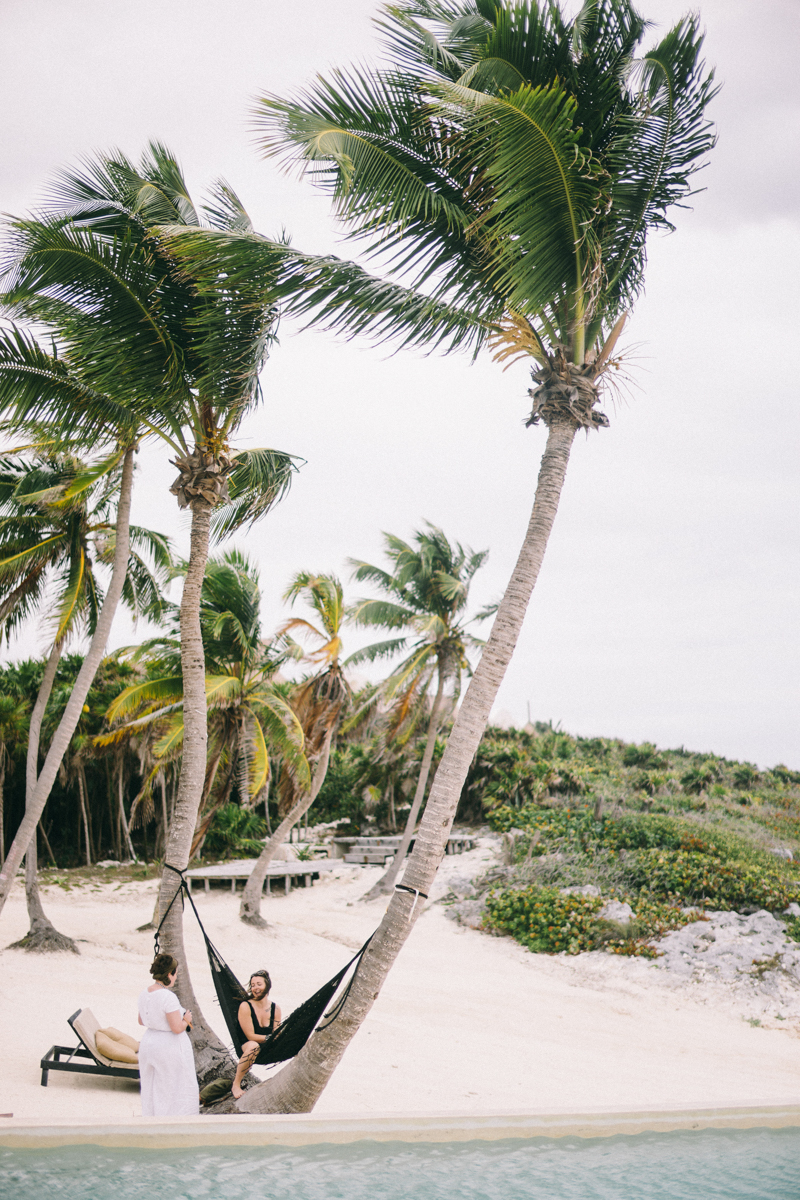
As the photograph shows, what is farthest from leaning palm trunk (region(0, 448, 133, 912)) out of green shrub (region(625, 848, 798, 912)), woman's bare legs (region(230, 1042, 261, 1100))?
green shrub (region(625, 848, 798, 912))

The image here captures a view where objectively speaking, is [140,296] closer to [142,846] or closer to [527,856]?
[527,856]

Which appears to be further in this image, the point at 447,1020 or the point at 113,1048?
the point at 447,1020

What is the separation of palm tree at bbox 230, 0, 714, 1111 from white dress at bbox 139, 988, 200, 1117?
64 centimetres

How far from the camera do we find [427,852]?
Result: 16.3 ft

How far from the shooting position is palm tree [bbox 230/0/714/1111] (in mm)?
4938

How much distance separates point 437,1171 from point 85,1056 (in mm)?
3594

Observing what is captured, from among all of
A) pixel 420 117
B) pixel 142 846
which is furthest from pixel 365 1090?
pixel 142 846

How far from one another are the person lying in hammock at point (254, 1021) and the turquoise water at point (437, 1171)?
6.67 feet

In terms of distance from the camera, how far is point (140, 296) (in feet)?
22.2

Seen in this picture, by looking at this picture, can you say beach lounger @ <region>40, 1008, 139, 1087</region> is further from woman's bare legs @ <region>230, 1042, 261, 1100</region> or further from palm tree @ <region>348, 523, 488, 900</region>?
palm tree @ <region>348, 523, 488, 900</region>

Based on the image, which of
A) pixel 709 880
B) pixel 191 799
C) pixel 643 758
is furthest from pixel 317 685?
pixel 643 758

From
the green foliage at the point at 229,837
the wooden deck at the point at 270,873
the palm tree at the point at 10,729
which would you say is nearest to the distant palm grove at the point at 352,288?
the wooden deck at the point at 270,873

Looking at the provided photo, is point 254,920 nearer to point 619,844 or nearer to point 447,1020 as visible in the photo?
point 447,1020

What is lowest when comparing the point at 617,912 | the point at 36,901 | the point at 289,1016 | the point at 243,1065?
the point at 36,901
